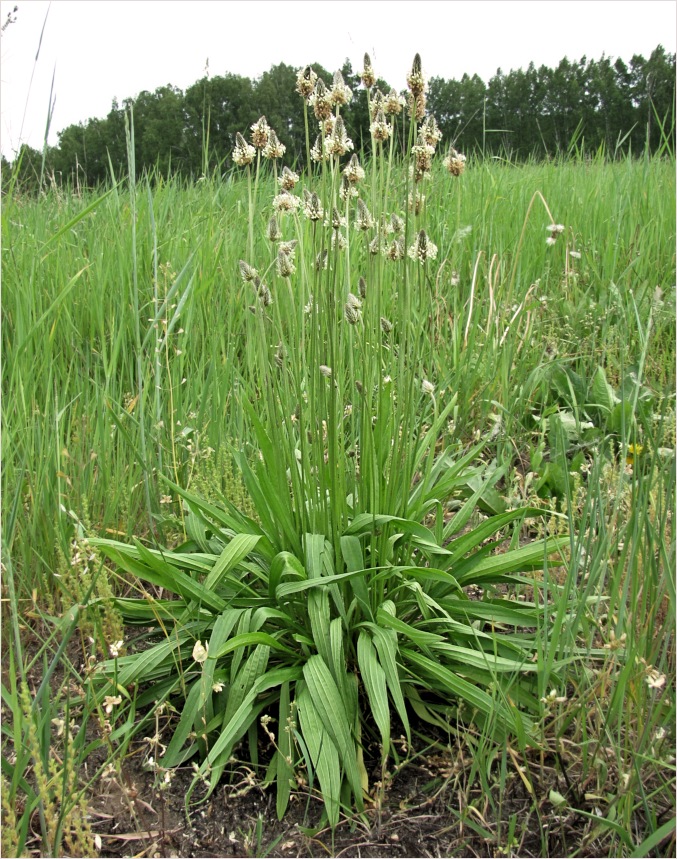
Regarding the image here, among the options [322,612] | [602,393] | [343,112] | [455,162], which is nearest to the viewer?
[322,612]

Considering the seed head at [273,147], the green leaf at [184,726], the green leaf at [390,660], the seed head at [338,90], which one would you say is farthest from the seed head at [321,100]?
the green leaf at [184,726]

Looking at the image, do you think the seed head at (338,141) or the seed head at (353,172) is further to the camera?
the seed head at (353,172)

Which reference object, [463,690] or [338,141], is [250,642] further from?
[338,141]

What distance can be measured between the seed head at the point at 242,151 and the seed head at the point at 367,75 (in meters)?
0.32

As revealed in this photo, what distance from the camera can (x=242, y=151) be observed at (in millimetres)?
1749

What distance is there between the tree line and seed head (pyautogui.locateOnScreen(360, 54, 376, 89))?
3cm

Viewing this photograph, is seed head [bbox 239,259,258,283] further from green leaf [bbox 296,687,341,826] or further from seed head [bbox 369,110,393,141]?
green leaf [bbox 296,687,341,826]

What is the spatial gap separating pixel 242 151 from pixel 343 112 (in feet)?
2.61

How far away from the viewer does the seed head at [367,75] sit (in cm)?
165

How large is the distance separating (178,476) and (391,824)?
134 cm

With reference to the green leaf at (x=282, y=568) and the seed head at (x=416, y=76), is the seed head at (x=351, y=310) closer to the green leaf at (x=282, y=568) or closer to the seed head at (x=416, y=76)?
the seed head at (x=416, y=76)

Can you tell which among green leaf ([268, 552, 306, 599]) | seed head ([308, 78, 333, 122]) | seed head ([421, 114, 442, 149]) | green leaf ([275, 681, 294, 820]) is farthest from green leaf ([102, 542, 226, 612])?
seed head ([421, 114, 442, 149])

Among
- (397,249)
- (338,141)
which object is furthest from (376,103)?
(397,249)

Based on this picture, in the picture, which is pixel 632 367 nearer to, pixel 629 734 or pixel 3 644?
pixel 629 734
